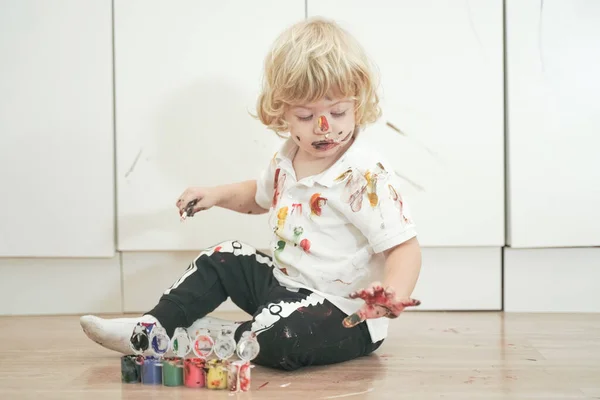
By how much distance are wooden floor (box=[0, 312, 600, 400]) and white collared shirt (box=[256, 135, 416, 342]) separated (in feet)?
0.33

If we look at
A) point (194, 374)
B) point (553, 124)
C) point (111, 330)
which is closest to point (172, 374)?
point (194, 374)

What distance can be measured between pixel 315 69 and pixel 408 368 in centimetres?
43

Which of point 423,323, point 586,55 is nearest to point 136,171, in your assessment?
point 423,323

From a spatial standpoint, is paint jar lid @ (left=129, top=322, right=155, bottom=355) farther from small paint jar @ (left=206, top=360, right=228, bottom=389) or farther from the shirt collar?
the shirt collar

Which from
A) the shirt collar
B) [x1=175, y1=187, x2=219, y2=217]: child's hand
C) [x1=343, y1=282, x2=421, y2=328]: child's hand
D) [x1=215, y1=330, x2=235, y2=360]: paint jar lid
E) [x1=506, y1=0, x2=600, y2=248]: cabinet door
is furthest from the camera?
[x1=506, y1=0, x2=600, y2=248]: cabinet door

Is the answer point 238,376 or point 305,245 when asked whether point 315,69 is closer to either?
point 305,245

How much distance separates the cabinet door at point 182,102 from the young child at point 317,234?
223 millimetres

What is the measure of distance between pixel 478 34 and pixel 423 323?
52 cm

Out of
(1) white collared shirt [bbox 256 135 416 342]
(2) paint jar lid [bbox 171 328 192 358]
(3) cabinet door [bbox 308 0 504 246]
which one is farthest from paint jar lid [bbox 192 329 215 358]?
(3) cabinet door [bbox 308 0 504 246]

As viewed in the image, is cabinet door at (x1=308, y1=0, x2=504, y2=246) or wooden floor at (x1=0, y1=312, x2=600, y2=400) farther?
cabinet door at (x1=308, y1=0, x2=504, y2=246)

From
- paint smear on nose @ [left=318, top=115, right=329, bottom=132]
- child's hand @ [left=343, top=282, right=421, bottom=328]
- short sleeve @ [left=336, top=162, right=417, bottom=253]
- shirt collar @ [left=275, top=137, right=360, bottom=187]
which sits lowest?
child's hand @ [left=343, top=282, right=421, bottom=328]

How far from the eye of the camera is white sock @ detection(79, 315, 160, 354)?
1.15 m

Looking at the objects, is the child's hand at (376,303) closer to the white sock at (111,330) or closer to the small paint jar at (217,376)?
the small paint jar at (217,376)

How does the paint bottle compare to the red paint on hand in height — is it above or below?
below
